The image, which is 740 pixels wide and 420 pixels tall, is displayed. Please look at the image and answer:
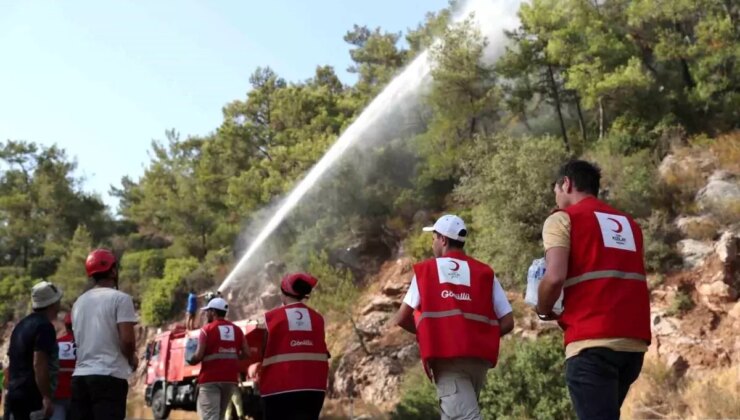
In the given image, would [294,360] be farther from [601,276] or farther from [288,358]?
[601,276]

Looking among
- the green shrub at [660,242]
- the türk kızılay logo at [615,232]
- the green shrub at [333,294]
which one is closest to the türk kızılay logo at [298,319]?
the türk kızılay logo at [615,232]

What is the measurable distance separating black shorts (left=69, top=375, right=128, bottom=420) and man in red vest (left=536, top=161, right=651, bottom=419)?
11.0 feet

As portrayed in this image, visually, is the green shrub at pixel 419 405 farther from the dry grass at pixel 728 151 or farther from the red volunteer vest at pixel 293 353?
the dry grass at pixel 728 151

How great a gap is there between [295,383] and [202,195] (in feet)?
113

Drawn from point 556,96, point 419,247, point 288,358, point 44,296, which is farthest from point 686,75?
point 44,296

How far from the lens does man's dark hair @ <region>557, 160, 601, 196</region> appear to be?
16.1 ft

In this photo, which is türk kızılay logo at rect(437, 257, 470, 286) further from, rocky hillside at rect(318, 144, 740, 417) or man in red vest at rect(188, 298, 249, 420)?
rocky hillside at rect(318, 144, 740, 417)

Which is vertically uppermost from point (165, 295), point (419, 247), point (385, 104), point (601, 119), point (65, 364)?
point (385, 104)

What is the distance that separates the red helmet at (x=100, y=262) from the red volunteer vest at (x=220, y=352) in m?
3.52

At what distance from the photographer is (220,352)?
1023cm

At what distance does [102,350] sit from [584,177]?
3.69 m

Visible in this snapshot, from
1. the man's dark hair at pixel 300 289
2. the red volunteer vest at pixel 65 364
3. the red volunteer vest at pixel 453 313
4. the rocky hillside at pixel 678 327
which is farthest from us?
the rocky hillside at pixel 678 327

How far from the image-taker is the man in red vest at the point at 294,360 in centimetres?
756

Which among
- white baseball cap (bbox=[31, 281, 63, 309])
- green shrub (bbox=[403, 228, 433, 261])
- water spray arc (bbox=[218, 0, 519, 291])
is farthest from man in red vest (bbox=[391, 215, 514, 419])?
water spray arc (bbox=[218, 0, 519, 291])
